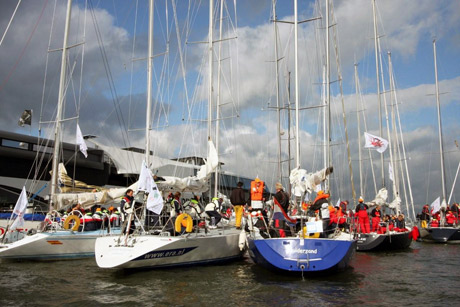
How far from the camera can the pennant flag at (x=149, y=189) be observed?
491 inches

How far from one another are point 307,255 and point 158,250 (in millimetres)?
4275

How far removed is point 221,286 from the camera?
10750mm

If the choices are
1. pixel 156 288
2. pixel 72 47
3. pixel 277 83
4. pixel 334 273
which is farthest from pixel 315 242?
pixel 277 83

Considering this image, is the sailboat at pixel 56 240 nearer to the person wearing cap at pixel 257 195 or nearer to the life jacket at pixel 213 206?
the life jacket at pixel 213 206

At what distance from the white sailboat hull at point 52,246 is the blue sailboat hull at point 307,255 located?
22.4 feet

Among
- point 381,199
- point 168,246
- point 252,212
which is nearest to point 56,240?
point 168,246

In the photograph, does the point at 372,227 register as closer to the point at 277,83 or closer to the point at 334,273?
the point at 334,273

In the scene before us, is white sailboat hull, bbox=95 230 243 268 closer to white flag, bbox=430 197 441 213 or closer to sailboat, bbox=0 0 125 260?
sailboat, bbox=0 0 125 260

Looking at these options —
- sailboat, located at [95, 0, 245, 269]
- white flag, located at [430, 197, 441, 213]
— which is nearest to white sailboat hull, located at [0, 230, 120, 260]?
sailboat, located at [95, 0, 245, 269]

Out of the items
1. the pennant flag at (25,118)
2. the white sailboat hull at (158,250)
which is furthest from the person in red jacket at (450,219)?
the pennant flag at (25,118)

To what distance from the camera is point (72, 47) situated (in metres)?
19.9

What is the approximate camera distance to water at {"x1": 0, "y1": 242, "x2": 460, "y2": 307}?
907cm

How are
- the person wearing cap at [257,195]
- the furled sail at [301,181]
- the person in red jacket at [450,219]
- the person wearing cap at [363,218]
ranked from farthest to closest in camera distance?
the person in red jacket at [450,219] < the person wearing cap at [363,218] < the person wearing cap at [257,195] < the furled sail at [301,181]

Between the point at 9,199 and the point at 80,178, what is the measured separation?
744 centimetres
